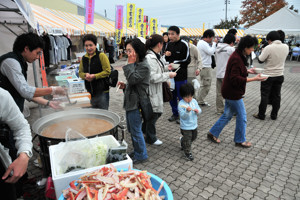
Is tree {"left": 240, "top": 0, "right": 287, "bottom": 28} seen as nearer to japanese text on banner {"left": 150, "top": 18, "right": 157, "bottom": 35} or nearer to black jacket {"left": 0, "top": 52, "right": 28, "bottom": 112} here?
japanese text on banner {"left": 150, "top": 18, "right": 157, "bottom": 35}

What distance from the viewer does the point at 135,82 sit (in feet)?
9.81

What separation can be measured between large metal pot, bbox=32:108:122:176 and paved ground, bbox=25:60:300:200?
99 cm

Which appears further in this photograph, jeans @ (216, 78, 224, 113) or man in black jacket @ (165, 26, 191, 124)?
jeans @ (216, 78, 224, 113)

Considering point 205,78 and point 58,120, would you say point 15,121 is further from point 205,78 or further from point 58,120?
point 205,78

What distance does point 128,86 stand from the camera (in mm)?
3184

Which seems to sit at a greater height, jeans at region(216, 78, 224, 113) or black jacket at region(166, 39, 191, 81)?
black jacket at region(166, 39, 191, 81)

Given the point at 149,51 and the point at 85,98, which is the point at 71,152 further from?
the point at 149,51

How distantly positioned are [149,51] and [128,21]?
15.4m

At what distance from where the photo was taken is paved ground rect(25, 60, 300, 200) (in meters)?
2.93

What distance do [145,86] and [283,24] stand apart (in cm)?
1811

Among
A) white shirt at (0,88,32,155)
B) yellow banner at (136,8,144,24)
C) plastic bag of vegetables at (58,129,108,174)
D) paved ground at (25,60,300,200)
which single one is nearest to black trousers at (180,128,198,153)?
paved ground at (25,60,300,200)

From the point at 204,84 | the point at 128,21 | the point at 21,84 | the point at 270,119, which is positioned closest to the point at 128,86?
the point at 21,84

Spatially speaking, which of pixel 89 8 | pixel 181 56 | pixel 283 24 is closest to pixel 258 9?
pixel 283 24

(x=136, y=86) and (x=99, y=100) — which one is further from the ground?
(x=136, y=86)
